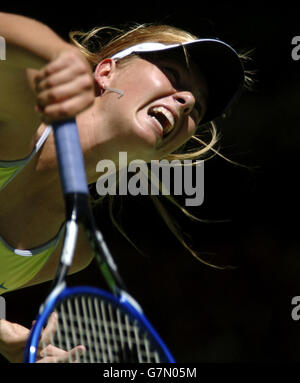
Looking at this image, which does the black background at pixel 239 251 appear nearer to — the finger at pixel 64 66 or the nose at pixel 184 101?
the nose at pixel 184 101

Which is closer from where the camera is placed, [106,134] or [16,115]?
[16,115]

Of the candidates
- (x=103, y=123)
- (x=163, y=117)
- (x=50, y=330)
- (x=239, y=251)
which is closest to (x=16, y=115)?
(x=103, y=123)

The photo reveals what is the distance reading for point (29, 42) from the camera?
1315 mm

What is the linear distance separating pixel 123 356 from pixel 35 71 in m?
0.50

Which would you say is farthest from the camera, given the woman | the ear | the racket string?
the ear

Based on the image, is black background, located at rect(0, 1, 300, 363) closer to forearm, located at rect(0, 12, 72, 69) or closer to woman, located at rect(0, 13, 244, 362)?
woman, located at rect(0, 13, 244, 362)

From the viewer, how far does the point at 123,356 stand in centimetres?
147

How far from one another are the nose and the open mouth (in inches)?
1.4

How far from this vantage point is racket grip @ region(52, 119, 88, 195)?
1.36 metres

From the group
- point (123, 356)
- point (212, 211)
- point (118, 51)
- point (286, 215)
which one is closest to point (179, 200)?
point (212, 211)

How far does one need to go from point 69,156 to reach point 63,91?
0.13 meters

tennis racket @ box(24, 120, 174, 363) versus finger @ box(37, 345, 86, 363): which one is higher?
tennis racket @ box(24, 120, 174, 363)

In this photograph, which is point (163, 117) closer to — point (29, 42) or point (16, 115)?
point (16, 115)

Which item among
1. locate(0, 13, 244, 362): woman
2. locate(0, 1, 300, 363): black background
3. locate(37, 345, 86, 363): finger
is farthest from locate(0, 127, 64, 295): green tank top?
locate(0, 1, 300, 363): black background
